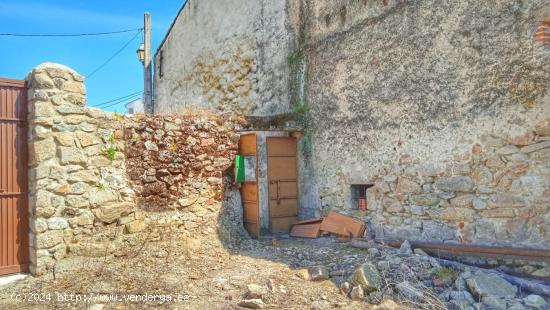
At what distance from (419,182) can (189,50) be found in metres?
8.11

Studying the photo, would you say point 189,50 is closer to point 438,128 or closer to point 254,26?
point 254,26

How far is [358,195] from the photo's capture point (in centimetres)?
702

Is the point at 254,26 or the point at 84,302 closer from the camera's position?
the point at 84,302

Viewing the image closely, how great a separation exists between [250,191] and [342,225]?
1.67 meters

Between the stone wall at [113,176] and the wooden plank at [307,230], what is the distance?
1.01 m

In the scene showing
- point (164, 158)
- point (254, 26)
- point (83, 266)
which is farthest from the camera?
point (254, 26)

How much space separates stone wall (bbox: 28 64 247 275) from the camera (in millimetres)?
5051

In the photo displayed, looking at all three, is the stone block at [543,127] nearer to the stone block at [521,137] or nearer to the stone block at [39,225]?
the stone block at [521,137]

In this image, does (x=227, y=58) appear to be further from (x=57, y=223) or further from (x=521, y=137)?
(x=521, y=137)

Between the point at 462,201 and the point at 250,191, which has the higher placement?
the point at 250,191

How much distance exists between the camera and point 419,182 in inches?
236

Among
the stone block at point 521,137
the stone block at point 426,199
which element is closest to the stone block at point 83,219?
the stone block at point 426,199

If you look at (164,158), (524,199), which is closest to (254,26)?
(164,158)

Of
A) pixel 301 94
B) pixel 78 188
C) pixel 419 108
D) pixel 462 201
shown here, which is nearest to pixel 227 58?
pixel 301 94
